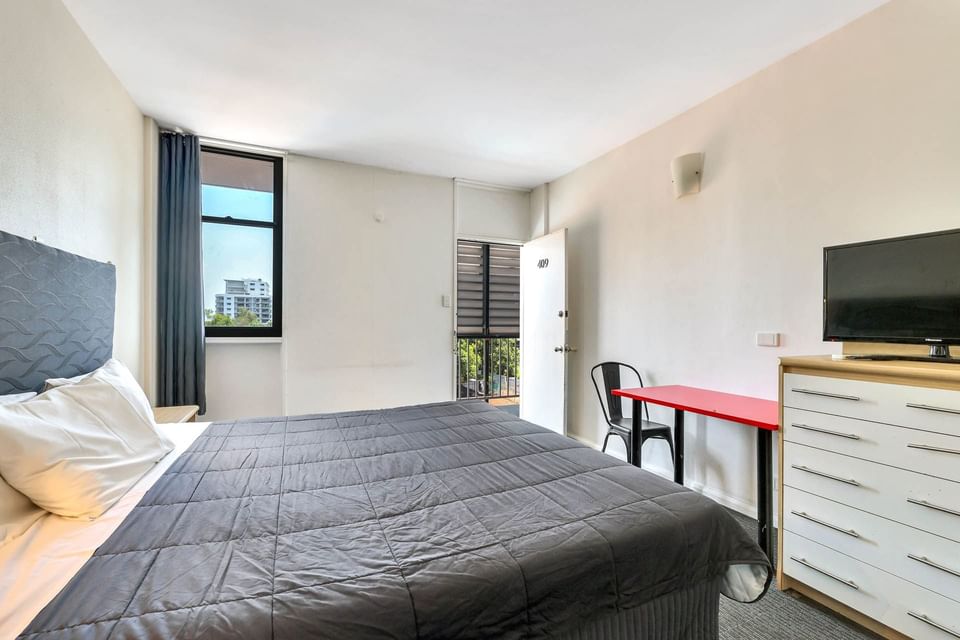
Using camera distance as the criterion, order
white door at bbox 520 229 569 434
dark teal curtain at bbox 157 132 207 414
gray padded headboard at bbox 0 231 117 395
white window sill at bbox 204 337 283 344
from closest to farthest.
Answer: gray padded headboard at bbox 0 231 117 395, dark teal curtain at bbox 157 132 207 414, white window sill at bbox 204 337 283 344, white door at bbox 520 229 569 434

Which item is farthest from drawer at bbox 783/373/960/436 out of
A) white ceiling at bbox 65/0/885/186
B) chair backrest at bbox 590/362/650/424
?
white ceiling at bbox 65/0/885/186

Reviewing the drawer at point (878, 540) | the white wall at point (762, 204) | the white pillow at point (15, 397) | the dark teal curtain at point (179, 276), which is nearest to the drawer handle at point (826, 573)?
the drawer at point (878, 540)

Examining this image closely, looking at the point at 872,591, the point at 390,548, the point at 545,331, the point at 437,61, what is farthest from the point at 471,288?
the point at 390,548

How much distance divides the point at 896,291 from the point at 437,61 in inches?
97.9

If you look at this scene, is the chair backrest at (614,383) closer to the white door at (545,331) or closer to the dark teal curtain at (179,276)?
the white door at (545,331)

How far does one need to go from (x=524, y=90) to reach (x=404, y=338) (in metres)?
2.44

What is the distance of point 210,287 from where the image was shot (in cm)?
357

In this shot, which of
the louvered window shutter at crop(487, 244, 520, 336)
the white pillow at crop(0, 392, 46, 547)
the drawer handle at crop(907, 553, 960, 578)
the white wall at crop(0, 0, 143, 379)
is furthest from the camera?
the louvered window shutter at crop(487, 244, 520, 336)

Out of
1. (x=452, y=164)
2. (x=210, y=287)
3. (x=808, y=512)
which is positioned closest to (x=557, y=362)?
(x=452, y=164)

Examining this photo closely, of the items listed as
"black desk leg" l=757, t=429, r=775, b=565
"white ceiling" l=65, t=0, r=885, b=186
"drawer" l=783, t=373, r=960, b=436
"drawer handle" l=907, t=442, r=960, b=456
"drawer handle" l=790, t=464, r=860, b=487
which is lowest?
"black desk leg" l=757, t=429, r=775, b=565

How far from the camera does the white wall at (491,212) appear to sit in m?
4.45

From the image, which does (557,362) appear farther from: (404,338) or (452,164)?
(452,164)

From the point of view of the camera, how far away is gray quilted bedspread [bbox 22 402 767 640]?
834mm

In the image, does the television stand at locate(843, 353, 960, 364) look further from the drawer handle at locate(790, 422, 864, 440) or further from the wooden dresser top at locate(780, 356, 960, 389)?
the drawer handle at locate(790, 422, 864, 440)
